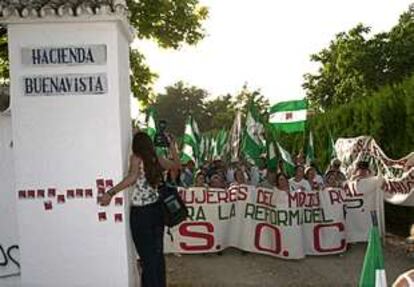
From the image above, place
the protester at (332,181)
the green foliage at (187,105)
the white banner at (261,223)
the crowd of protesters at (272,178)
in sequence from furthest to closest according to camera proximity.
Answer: the green foliage at (187,105) < the protester at (332,181) < the crowd of protesters at (272,178) < the white banner at (261,223)

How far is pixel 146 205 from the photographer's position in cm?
809

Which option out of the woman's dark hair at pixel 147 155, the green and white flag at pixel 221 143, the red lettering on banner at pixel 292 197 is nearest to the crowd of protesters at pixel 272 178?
the red lettering on banner at pixel 292 197

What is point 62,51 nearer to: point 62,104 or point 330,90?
point 62,104

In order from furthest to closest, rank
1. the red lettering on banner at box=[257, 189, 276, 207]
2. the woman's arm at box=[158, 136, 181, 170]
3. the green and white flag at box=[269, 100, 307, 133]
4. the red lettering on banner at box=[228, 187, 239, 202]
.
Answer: the green and white flag at box=[269, 100, 307, 133] < the red lettering on banner at box=[228, 187, 239, 202] < the red lettering on banner at box=[257, 189, 276, 207] < the woman's arm at box=[158, 136, 181, 170]

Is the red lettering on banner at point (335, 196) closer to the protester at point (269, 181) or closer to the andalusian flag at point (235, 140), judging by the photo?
the protester at point (269, 181)

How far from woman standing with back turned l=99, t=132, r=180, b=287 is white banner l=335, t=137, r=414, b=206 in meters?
7.57

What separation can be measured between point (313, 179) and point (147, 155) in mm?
7253

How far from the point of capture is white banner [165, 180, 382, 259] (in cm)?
1323

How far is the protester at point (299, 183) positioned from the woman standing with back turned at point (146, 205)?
598cm

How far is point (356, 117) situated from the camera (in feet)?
67.2

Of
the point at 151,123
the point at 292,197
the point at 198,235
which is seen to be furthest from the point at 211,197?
the point at 151,123

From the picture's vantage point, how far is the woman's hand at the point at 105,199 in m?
8.04

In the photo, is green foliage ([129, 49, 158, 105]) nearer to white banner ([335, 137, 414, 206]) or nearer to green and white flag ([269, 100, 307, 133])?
green and white flag ([269, 100, 307, 133])

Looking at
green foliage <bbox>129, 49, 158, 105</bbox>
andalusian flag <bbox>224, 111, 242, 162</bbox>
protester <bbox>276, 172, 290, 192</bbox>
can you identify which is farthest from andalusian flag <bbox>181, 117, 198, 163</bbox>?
protester <bbox>276, 172, 290, 192</bbox>
